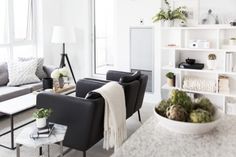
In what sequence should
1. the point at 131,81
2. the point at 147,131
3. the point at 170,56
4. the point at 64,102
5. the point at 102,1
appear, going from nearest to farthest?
1. the point at 147,131
2. the point at 64,102
3. the point at 131,81
4. the point at 170,56
5. the point at 102,1

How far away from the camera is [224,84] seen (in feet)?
15.0

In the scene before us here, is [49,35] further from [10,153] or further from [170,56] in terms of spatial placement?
[10,153]

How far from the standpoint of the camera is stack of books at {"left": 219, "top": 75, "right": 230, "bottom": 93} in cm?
455

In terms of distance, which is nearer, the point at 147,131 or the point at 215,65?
the point at 147,131

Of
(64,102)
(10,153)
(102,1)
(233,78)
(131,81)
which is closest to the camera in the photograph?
(64,102)

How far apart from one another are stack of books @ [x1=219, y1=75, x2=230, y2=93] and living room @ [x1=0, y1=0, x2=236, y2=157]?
0.08 feet

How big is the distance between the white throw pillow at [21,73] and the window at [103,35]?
5.46ft

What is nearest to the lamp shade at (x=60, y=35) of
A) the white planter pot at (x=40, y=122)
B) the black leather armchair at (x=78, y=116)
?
the black leather armchair at (x=78, y=116)

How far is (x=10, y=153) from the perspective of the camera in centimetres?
314

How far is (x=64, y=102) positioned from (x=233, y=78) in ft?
10.5

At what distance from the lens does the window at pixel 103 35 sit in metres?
5.92

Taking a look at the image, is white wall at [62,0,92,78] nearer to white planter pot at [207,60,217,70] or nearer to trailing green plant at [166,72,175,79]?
trailing green plant at [166,72,175,79]

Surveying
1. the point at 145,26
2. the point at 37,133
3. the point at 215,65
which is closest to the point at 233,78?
the point at 215,65

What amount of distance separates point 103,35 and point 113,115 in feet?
11.6
